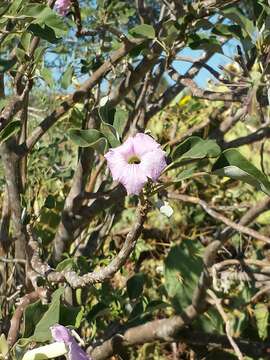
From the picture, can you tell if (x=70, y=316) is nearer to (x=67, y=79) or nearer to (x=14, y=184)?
(x=14, y=184)

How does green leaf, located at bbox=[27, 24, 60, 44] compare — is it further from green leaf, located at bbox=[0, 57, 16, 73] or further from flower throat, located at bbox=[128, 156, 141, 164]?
flower throat, located at bbox=[128, 156, 141, 164]

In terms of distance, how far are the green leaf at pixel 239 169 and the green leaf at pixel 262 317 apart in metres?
1.05

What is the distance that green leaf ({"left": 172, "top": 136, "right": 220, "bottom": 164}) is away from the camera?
2.39 feet

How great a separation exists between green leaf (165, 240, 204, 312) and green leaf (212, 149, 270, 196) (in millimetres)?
782

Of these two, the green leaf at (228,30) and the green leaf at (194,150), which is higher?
the green leaf at (228,30)

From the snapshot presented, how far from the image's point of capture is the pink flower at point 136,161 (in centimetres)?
73

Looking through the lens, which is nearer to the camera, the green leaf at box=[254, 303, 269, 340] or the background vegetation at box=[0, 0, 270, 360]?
the background vegetation at box=[0, 0, 270, 360]

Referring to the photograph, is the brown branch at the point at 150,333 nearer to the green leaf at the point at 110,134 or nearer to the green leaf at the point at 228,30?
the green leaf at the point at 228,30

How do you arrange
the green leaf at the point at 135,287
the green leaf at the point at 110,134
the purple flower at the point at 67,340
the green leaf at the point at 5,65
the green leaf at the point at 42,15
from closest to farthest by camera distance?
the purple flower at the point at 67,340 → the green leaf at the point at 110,134 → the green leaf at the point at 42,15 → the green leaf at the point at 5,65 → the green leaf at the point at 135,287

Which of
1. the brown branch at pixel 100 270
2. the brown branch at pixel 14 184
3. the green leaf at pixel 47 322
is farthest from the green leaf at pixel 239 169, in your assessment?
the brown branch at pixel 14 184

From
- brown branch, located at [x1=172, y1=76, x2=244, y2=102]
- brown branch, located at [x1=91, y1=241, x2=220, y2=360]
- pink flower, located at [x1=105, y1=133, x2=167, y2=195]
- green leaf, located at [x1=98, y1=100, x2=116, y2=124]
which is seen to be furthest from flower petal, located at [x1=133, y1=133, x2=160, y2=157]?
brown branch, located at [x1=91, y1=241, x2=220, y2=360]

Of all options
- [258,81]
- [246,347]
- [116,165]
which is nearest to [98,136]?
[116,165]

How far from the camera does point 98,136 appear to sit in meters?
0.80

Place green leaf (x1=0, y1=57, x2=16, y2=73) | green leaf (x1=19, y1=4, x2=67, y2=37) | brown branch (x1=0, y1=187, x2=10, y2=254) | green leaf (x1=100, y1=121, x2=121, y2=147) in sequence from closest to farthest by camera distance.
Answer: green leaf (x1=100, y1=121, x2=121, y2=147), green leaf (x1=19, y1=4, x2=67, y2=37), green leaf (x1=0, y1=57, x2=16, y2=73), brown branch (x1=0, y1=187, x2=10, y2=254)
